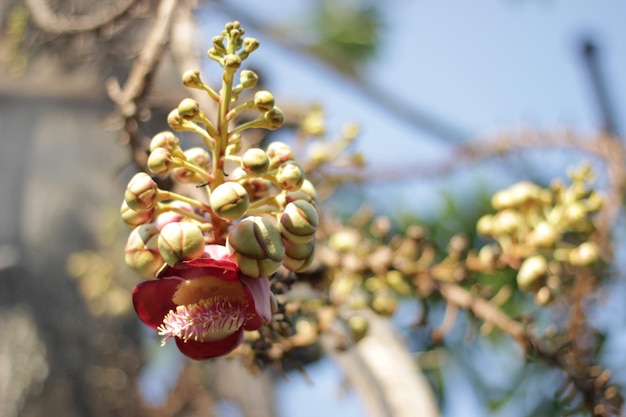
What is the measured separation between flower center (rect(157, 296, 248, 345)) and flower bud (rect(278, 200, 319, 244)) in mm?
81

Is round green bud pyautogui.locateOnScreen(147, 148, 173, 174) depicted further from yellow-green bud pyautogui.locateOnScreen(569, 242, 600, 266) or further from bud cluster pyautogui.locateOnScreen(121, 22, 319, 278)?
yellow-green bud pyautogui.locateOnScreen(569, 242, 600, 266)

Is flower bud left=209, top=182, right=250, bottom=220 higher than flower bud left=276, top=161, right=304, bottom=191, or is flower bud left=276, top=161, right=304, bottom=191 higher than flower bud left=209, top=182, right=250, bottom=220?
flower bud left=276, top=161, right=304, bottom=191

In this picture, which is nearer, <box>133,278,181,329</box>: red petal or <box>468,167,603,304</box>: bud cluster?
<box>133,278,181,329</box>: red petal

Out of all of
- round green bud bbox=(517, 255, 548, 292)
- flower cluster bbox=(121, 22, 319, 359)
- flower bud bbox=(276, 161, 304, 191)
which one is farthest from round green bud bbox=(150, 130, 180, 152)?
round green bud bbox=(517, 255, 548, 292)

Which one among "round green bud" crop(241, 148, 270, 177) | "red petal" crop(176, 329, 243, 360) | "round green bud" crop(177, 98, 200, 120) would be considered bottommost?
"red petal" crop(176, 329, 243, 360)

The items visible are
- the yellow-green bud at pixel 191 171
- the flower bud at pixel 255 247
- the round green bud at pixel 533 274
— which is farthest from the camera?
the round green bud at pixel 533 274

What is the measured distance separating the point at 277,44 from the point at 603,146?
6.91ft

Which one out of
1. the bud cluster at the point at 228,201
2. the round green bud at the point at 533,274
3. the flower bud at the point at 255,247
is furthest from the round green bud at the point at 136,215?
the round green bud at the point at 533,274

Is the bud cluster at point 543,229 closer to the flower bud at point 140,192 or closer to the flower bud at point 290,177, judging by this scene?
the flower bud at point 290,177

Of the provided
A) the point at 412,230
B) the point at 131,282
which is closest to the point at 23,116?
the point at 131,282

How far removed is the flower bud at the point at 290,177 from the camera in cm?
69

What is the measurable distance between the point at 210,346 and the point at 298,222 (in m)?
0.16

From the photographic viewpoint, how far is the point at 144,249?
0.70m

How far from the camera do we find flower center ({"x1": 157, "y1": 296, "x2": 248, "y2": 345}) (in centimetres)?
69
